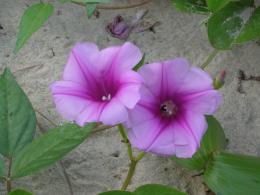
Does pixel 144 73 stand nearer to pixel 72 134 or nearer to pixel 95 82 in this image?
pixel 95 82

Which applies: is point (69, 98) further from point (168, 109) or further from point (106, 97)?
point (168, 109)

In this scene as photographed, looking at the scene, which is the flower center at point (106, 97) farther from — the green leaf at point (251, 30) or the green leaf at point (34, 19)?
the green leaf at point (251, 30)

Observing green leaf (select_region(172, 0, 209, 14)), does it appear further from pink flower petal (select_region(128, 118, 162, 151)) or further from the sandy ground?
pink flower petal (select_region(128, 118, 162, 151))

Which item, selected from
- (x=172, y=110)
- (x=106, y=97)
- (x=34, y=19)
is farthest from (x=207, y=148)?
(x=34, y=19)

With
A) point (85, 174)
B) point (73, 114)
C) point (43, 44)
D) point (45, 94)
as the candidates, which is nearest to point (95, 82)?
point (73, 114)

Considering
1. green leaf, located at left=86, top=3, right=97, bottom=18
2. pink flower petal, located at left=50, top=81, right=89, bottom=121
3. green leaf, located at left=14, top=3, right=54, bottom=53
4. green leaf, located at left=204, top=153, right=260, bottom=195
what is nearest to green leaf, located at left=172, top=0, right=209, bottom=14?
green leaf, located at left=86, top=3, right=97, bottom=18

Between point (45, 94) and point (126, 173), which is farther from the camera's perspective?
point (45, 94)
